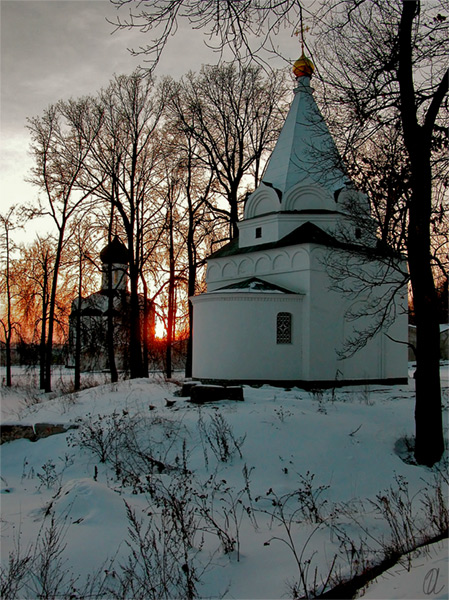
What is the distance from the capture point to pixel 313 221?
66.8 feet

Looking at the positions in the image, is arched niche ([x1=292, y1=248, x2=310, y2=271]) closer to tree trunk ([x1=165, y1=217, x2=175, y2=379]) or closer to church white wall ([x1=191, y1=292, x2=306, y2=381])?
church white wall ([x1=191, y1=292, x2=306, y2=381])

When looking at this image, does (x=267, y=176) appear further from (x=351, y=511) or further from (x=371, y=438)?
(x=351, y=511)

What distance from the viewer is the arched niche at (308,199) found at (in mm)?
20594

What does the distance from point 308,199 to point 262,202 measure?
1.81m

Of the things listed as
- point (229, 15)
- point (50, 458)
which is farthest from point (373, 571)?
point (50, 458)

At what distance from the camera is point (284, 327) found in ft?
63.0

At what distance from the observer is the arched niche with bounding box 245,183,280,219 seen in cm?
2087

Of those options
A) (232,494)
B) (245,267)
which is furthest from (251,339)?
(232,494)

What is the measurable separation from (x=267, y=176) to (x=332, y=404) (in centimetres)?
1225

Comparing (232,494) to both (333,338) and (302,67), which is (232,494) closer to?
(333,338)

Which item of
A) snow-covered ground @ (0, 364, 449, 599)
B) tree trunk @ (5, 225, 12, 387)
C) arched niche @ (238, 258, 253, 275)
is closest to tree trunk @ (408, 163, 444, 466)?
snow-covered ground @ (0, 364, 449, 599)

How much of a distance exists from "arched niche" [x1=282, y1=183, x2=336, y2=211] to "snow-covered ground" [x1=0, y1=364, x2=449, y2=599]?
898 cm
